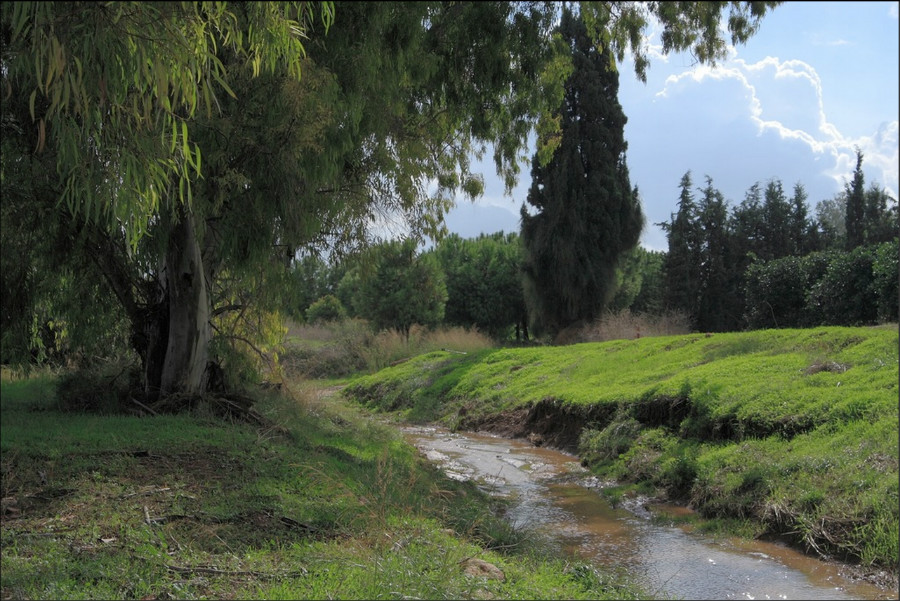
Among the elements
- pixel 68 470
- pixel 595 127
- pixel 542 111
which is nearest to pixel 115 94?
pixel 68 470

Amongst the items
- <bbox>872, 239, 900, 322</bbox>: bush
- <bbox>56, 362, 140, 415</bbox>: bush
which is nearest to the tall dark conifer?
<bbox>872, 239, 900, 322</bbox>: bush

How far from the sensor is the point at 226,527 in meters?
6.36

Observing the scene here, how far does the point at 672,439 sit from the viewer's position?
40.6ft

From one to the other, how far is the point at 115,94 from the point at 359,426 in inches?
419

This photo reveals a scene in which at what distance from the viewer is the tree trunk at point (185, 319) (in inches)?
437

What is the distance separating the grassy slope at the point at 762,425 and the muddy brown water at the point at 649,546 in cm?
49

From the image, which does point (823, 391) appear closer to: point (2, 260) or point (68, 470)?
point (68, 470)

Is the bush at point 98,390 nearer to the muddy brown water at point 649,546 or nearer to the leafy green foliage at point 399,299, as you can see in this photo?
the muddy brown water at point 649,546

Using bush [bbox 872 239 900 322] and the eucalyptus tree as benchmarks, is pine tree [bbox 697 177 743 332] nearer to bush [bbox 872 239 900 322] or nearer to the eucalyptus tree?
bush [bbox 872 239 900 322]

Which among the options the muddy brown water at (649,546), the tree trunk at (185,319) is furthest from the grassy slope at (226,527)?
the tree trunk at (185,319)

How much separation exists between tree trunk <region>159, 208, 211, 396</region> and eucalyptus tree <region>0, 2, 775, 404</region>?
24mm

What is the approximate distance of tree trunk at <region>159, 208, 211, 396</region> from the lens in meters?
11.1

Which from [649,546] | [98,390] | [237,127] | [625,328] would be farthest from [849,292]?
[98,390]

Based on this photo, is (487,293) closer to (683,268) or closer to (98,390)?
(683,268)
